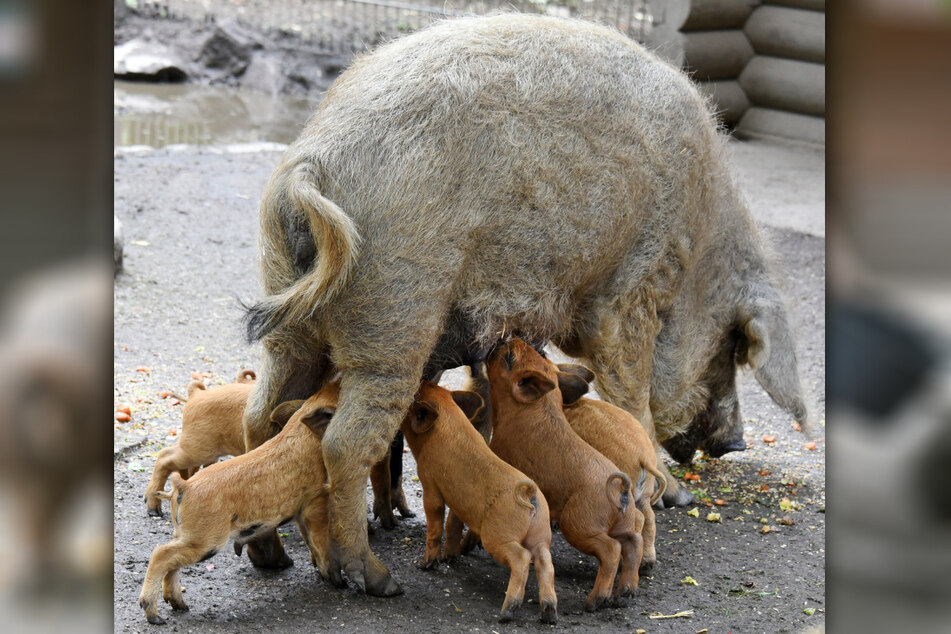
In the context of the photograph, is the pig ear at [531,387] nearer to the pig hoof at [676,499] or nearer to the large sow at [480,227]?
the large sow at [480,227]

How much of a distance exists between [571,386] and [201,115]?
32.1 ft

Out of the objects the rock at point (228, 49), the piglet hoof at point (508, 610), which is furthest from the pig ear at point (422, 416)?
the rock at point (228, 49)

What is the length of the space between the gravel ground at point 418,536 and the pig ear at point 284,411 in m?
0.62

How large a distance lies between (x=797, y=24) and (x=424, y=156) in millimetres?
8912

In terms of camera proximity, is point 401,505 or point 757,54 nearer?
point 401,505

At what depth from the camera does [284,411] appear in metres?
3.89

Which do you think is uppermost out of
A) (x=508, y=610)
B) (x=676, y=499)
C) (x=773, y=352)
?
(x=773, y=352)

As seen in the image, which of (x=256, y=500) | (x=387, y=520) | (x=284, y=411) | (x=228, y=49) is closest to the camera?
(x=256, y=500)

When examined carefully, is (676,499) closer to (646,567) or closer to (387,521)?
(646,567)


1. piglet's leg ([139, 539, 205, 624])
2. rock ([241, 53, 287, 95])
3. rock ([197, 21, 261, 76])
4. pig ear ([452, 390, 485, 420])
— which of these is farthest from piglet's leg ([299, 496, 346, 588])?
rock ([197, 21, 261, 76])

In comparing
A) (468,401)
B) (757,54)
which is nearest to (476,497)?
(468,401)

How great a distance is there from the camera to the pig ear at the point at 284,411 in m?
3.88
